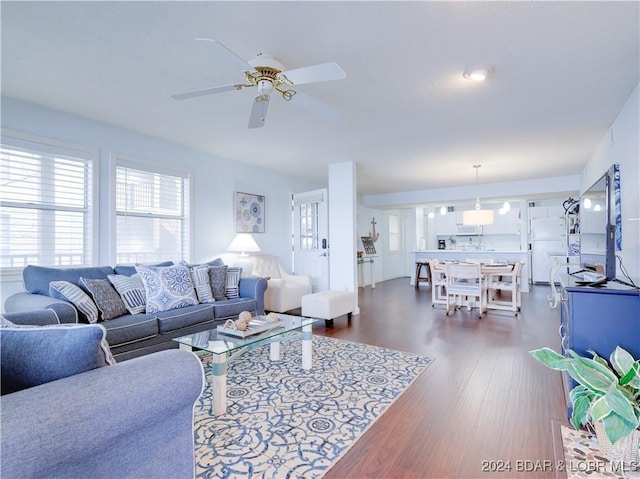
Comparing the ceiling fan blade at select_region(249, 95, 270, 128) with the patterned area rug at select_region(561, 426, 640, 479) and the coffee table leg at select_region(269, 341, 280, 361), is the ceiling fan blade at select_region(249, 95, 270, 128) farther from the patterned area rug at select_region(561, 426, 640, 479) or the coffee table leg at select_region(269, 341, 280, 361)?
the patterned area rug at select_region(561, 426, 640, 479)

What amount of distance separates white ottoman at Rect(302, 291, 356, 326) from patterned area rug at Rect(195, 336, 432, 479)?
93 centimetres

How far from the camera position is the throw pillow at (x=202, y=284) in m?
3.63

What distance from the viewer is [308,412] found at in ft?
7.04

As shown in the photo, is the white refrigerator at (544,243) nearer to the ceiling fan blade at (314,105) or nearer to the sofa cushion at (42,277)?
the ceiling fan blade at (314,105)

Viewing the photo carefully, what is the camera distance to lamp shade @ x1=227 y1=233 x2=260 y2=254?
4.84 meters

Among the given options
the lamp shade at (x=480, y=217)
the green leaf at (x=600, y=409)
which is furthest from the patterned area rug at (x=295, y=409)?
the lamp shade at (x=480, y=217)

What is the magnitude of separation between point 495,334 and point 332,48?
361 centimetres

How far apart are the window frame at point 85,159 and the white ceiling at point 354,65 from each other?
348 mm

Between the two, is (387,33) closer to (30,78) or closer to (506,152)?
(30,78)

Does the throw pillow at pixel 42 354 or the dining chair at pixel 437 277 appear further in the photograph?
the dining chair at pixel 437 277

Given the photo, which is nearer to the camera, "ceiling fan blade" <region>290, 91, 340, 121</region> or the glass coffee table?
the glass coffee table

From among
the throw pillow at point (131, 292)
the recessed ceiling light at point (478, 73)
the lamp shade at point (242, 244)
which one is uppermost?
the recessed ceiling light at point (478, 73)

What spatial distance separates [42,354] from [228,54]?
5.30 ft

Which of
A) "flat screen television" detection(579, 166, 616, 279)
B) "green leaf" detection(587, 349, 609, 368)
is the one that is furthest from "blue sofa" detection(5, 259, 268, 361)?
"flat screen television" detection(579, 166, 616, 279)
